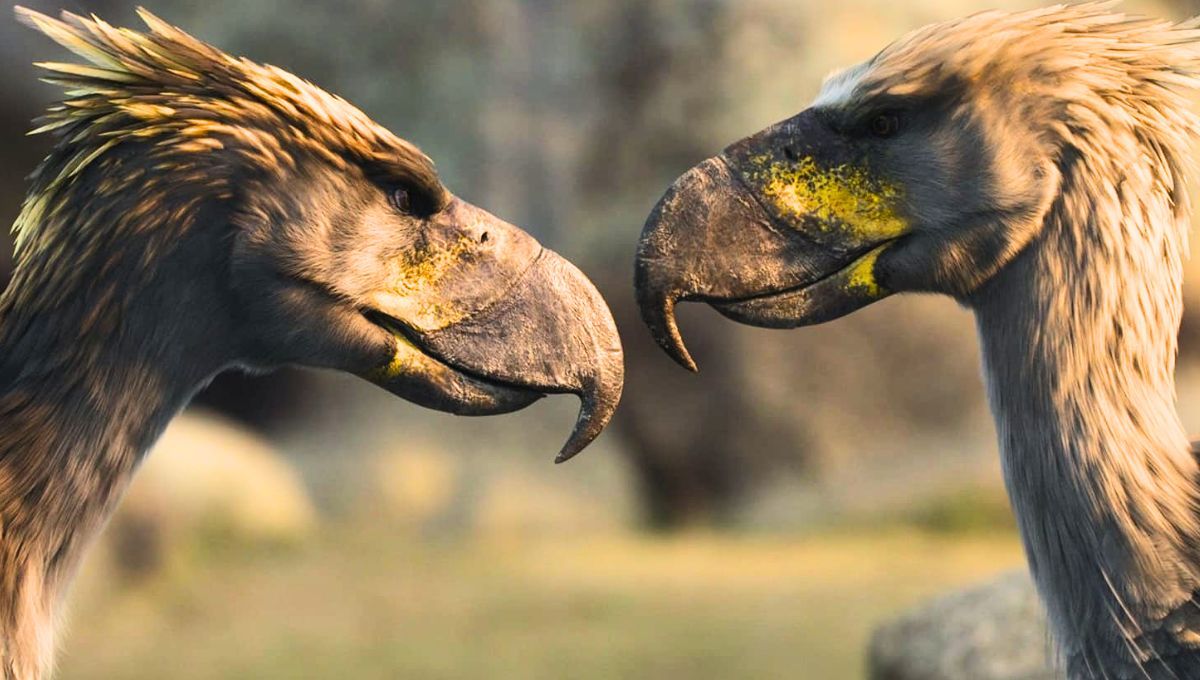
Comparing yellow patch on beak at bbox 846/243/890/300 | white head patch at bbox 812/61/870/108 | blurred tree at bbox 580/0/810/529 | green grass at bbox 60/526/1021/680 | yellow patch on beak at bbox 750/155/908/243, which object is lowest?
green grass at bbox 60/526/1021/680

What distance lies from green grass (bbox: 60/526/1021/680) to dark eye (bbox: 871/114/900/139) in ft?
11.8

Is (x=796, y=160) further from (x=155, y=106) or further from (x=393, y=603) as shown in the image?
(x=393, y=603)

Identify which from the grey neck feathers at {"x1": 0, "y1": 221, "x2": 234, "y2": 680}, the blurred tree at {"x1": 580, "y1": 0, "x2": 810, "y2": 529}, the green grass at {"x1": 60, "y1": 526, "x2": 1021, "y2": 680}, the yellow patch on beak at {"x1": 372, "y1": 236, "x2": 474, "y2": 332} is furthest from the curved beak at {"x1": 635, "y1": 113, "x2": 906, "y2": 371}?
the blurred tree at {"x1": 580, "y1": 0, "x2": 810, "y2": 529}

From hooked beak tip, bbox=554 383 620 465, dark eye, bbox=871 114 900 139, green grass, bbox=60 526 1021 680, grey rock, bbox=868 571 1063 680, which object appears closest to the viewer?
hooked beak tip, bbox=554 383 620 465

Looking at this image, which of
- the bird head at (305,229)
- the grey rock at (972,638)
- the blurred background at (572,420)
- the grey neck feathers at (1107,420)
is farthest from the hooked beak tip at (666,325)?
the blurred background at (572,420)

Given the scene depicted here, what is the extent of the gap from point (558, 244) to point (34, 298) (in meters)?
5.78

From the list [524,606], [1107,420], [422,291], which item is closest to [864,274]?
[1107,420]

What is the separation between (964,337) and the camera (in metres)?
8.07

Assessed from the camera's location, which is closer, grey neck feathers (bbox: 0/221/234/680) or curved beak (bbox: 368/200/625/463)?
grey neck feathers (bbox: 0/221/234/680)

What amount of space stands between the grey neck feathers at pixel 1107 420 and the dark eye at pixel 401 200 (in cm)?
117

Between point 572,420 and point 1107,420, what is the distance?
5671 mm

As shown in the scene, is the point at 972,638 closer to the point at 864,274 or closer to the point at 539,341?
the point at 864,274

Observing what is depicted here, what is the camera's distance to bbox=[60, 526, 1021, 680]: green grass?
6.68 m

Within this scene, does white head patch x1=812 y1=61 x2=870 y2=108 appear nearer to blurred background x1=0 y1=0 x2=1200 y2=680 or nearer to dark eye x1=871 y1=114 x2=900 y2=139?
dark eye x1=871 y1=114 x2=900 y2=139
